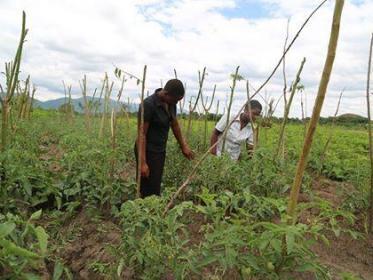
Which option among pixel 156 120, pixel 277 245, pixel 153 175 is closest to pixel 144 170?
pixel 153 175

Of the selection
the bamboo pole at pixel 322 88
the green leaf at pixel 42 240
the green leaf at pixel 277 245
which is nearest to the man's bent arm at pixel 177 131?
the bamboo pole at pixel 322 88

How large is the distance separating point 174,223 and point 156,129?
1.90 m

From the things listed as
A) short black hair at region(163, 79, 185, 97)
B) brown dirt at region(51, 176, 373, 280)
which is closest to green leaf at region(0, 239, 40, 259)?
brown dirt at region(51, 176, 373, 280)

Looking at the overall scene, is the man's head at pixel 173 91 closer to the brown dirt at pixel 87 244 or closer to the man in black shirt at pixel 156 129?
the man in black shirt at pixel 156 129

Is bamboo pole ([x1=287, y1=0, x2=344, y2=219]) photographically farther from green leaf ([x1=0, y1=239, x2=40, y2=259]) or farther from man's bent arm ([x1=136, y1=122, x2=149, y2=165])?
man's bent arm ([x1=136, y1=122, x2=149, y2=165])

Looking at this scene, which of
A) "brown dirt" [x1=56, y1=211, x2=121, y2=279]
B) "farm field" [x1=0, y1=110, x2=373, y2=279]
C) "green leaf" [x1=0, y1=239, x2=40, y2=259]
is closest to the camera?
"green leaf" [x1=0, y1=239, x2=40, y2=259]

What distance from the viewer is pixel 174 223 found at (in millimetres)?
2117

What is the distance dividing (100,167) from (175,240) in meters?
1.63

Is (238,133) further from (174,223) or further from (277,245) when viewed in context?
(277,245)

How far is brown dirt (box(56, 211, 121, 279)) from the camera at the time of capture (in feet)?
9.21

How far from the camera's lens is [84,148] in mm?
3928

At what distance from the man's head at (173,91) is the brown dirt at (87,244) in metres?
1.16

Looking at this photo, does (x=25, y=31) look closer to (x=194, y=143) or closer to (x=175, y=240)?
(x=175, y=240)

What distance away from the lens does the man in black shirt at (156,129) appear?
12.2 ft
